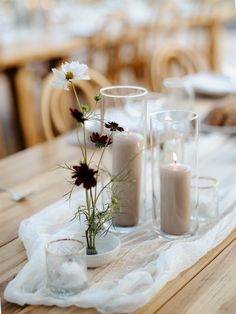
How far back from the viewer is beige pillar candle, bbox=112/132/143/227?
3.51 ft

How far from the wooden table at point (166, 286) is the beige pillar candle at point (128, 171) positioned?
0.17 metres

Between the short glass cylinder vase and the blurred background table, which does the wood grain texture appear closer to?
the short glass cylinder vase

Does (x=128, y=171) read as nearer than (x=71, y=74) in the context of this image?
No

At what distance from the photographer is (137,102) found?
3.71ft

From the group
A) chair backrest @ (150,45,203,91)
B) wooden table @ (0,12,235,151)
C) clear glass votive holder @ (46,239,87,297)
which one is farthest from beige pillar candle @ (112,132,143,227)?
wooden table @ (0,12,235,151)

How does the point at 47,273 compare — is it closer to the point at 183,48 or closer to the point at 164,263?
the point at 164,263

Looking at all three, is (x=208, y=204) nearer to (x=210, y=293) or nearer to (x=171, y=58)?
(x=210, y=293)

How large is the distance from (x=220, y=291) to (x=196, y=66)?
75.0 inches

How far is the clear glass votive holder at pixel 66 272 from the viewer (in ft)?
2.75

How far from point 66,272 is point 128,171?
288mm

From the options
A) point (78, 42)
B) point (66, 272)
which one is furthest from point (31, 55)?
point (66, 272)

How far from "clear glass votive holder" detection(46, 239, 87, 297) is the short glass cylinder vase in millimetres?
208

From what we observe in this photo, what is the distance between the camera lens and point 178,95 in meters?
1.72

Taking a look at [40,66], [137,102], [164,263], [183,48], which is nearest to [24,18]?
[40,66]
